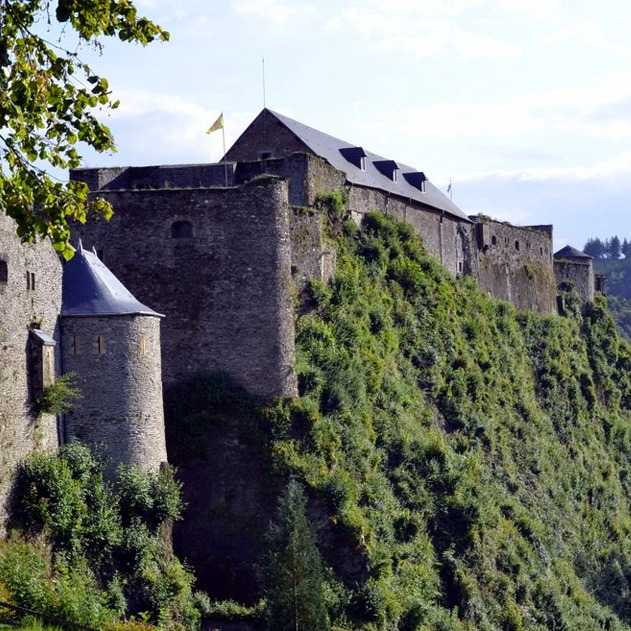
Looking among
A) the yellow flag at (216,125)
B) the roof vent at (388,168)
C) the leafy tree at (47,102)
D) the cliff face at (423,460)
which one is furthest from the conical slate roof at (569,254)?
the leafy tree at (47,102)

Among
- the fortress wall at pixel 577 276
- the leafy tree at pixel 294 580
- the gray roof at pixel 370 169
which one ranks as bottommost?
the leafy tree at pixel 294 580

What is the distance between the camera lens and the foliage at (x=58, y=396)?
1159 inches

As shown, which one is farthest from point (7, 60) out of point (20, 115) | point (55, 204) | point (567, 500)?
point (567, 500)

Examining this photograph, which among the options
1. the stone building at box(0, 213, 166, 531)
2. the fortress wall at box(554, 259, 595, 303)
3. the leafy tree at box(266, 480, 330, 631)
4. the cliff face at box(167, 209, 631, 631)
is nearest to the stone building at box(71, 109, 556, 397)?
the cliff face at box(167, 209, 631, 631)

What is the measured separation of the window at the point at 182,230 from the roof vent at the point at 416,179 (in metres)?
24.0

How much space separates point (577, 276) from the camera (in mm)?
74375

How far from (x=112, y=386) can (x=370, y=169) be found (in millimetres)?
26031

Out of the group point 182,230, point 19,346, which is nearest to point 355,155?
point 182,230

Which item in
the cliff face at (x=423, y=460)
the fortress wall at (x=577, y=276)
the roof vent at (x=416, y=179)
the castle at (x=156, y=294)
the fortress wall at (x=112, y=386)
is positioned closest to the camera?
the castle at (x=156, y=294)

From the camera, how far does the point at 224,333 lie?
3553 cm

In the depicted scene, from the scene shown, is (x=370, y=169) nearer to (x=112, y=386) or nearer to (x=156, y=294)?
(x=156, y=294)

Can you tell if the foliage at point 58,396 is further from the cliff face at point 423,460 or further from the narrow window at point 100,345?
the cliff face at point 423,460

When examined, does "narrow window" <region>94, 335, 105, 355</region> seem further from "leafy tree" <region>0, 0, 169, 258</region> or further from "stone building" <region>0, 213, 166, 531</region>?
"leafy tree" <region>0, 0, 169, 258</region>

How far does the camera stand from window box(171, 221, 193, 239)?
1419 inches
